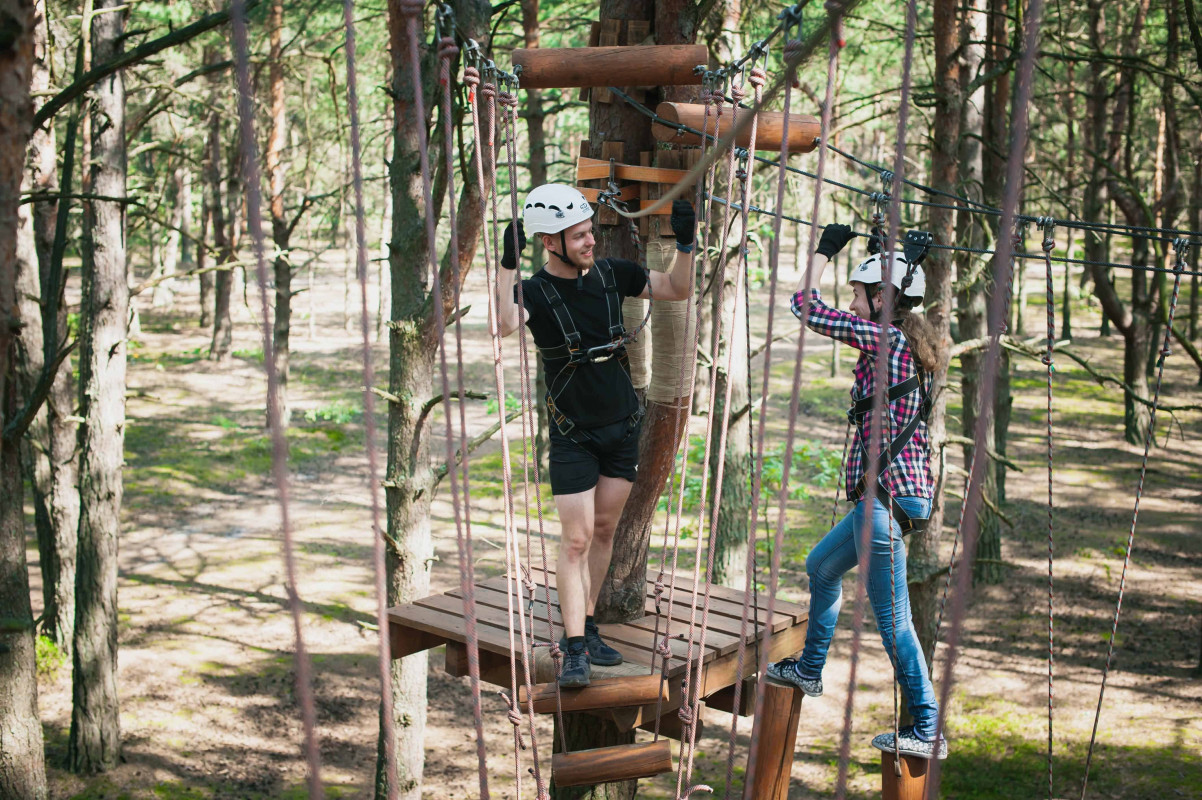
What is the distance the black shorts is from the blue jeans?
757mm

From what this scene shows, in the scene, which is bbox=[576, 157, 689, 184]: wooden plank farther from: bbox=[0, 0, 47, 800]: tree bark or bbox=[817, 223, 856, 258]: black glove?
bbox=[0, 0, 47, 800]: tree bark

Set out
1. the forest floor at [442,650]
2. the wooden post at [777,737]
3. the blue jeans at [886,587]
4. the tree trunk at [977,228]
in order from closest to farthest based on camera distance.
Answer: the blue jeans at [886,587] → the wooden post at [777,737] → the forest floor at [442,650] → the tree trunk at [977,228]

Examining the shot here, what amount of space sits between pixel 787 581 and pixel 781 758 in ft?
22.8

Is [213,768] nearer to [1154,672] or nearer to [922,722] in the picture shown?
[922,722]

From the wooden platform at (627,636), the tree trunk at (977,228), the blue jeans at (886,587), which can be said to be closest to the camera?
the blue jeans at (886,587)

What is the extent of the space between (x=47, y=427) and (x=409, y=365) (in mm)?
3525

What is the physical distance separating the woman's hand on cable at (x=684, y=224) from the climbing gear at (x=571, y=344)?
0.26 m

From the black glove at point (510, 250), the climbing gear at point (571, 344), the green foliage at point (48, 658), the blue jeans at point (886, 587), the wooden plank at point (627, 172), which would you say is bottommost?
the green foliage at point (48, 658)

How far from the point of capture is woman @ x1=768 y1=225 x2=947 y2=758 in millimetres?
3451

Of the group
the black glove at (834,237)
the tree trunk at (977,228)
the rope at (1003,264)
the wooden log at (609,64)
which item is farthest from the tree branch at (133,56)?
the tree trunk at (977,228)

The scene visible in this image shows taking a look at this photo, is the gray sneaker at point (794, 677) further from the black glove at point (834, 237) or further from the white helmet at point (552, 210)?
the white helmet at point (552, 210)

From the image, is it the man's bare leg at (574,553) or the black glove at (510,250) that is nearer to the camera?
the black glove at (510,250)

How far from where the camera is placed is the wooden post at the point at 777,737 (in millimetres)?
3893

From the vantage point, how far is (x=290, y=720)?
8.24m
